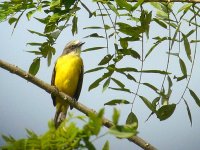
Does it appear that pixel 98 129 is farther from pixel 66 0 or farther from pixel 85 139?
pixel 66 0

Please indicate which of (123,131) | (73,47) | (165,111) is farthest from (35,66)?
(73,47)

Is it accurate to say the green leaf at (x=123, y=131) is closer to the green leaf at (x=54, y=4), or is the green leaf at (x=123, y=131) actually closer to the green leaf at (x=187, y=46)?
the green leaf at (x=54, y=4)

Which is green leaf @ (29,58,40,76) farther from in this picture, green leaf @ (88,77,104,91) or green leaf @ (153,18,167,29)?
green leaf @ (153,18,167,29)

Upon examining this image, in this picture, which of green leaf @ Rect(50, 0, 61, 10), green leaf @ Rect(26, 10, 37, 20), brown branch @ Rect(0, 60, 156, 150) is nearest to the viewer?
brown branch @ Rect(0, 60, 156, 150)

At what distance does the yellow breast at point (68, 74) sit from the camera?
5203mm

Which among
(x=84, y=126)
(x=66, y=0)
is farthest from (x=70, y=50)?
(x=84, y=126)

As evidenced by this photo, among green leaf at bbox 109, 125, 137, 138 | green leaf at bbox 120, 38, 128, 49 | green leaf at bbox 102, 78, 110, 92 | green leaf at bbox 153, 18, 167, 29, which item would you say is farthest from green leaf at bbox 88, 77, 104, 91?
green leaf at bbox 109, 125, 137, 138

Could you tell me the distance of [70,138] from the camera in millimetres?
986

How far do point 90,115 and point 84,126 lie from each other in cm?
6

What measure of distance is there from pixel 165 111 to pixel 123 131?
1.27 metres

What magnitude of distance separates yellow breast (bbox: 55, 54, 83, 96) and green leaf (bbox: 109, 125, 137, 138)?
420cm

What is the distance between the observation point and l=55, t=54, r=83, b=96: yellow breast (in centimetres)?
520

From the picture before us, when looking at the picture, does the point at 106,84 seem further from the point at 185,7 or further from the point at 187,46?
the point at 185,7

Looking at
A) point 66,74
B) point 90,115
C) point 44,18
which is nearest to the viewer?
point 90,115
